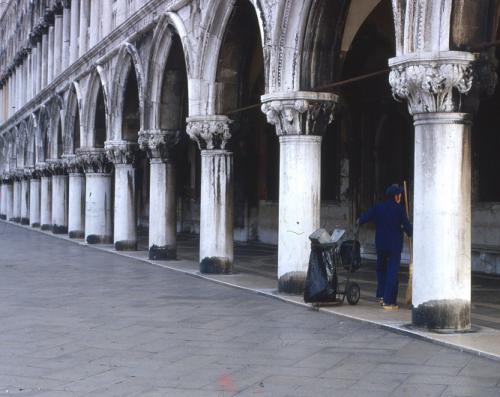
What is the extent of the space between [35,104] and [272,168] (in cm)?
1608

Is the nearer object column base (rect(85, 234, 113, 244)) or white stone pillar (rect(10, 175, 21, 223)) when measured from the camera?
column base (rect(85, 234, 113, 244))

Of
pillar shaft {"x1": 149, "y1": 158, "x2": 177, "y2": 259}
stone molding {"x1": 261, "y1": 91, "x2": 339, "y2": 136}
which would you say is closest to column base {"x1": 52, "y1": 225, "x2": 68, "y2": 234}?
pillar shaft {"x1": 149, "y1": 158, "x2": 177, "y2": 259}

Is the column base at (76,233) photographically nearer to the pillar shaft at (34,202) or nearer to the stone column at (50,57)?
the stone column at (50,57)

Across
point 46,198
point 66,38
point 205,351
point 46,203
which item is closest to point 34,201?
point 46,203

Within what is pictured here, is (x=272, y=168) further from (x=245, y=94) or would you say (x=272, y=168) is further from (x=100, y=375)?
(x=100, y=375)

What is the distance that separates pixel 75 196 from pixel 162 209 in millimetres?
9345

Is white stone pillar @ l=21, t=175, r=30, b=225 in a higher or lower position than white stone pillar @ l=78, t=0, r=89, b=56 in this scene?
lower

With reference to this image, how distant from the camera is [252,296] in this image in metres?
11.3

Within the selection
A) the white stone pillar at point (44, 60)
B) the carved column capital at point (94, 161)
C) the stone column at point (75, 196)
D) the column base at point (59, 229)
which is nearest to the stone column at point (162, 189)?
the carved column capital at point (94, 161)

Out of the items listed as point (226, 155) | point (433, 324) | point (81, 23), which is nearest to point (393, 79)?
point (433, 324)

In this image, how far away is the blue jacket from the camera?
32.0 ft

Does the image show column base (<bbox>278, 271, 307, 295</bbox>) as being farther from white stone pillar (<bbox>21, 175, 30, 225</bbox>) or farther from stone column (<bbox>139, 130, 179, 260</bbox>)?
white stone pillar (<bbox>21, 175, 30, 225</bbox>)

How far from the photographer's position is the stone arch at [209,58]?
13461 mm

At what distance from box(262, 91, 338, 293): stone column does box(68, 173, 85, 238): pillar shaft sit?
49.3 ft
